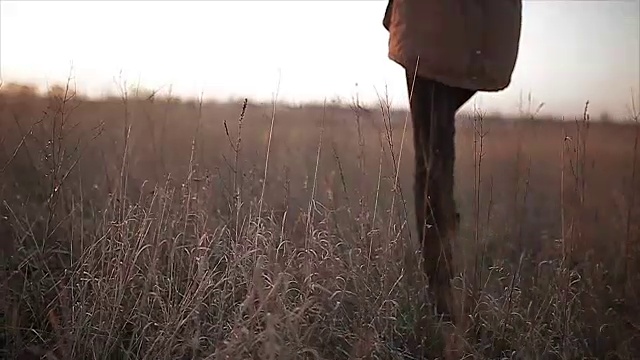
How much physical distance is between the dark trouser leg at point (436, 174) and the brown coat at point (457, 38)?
60 millimetres

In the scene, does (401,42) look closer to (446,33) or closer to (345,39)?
(446,33)

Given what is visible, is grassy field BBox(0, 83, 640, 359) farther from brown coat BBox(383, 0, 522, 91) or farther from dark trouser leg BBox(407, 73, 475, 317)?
brown coat BBox(383, 0, 522, 91)

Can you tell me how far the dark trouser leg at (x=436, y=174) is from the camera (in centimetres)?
167

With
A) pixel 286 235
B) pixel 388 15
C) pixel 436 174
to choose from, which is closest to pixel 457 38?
pixel 388 15

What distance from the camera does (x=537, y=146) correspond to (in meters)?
2.01

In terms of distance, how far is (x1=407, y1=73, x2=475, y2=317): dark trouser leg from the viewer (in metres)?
1.67

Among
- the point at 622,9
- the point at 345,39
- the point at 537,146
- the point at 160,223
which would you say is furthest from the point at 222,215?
the point at 622,9

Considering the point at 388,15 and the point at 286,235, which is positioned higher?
the point at 388,15

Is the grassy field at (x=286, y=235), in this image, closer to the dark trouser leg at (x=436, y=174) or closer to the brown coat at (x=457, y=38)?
the dark trouser leg at (x=436, y=174)

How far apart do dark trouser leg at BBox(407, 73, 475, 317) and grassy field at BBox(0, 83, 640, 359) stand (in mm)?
60

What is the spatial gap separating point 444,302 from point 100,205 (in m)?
0.99

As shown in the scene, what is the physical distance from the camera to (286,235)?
1794 millimetres

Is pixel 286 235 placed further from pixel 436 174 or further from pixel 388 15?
pixel 388 15

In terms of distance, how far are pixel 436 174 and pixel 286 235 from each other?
42cm
